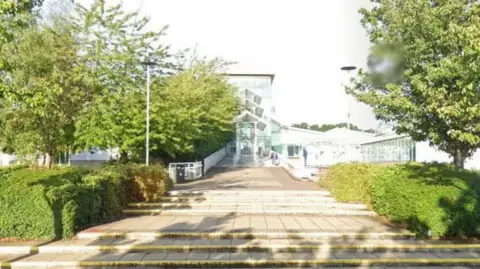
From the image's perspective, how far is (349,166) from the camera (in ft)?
42.1

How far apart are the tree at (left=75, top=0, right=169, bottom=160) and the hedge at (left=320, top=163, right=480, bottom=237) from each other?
9037 millimetres

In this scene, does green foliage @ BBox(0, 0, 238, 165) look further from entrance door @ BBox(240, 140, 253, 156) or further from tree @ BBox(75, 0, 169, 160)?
entrance door @ BBox(240, 140, 253, 156)

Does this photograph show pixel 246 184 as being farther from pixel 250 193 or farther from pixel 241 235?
pixel 241 235

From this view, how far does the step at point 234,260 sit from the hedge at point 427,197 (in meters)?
0.82

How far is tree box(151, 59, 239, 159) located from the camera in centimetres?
1647

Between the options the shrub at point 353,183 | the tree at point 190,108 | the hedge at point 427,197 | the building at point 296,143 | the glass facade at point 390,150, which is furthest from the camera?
the building at point 296,143

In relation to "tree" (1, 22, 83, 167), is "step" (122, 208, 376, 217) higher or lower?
lower

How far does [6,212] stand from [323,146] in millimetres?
21268

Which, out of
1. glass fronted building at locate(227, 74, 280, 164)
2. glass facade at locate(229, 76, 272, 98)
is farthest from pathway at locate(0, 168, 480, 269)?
glass facade at locate(229, 76, 272, 98)

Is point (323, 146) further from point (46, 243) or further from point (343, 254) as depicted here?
point (46, 243)

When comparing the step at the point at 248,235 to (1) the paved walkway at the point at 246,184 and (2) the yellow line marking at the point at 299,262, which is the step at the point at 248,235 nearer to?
(2) the yellow line marking at the point at 299,262

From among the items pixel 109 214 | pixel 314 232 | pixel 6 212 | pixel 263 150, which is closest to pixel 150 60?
pixel 109 214

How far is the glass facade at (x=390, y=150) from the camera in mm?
19875

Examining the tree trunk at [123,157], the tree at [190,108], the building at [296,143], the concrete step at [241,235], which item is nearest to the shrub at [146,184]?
the tree at [190,108]
